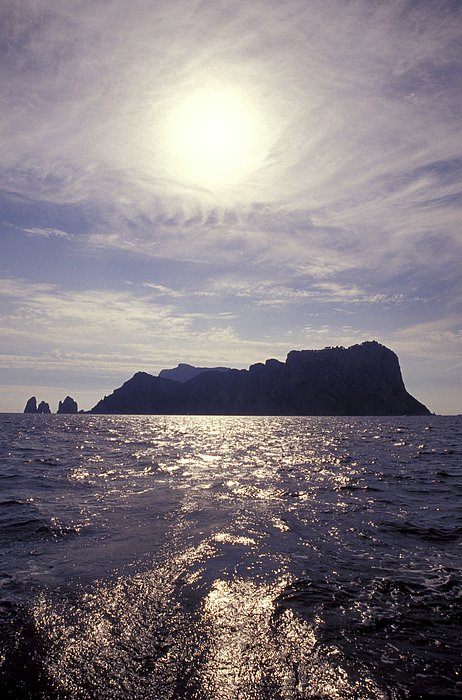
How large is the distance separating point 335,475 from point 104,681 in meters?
21.7

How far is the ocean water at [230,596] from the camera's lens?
18.9 feet

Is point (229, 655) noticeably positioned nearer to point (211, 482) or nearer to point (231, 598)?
point (231, 598)

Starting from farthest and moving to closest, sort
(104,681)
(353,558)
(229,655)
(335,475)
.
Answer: (335,475)
(353,558)
(229,655)
(104,681)

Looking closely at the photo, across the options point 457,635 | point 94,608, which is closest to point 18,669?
point 94,608

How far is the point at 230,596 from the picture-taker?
27.9ft

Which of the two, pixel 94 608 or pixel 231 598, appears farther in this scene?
pixel 231 598

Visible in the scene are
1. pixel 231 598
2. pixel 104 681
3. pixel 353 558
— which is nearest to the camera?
pixel 104 681

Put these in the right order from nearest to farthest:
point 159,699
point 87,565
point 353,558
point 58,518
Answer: point 159,699 < point 87,565 < point 353,558 < point 58,518

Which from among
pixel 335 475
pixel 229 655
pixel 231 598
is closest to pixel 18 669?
pixel 229 655

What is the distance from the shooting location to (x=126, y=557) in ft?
34.9

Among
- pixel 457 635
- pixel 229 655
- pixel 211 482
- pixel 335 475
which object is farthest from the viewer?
pixel 335 475

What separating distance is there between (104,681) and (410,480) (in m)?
22.2

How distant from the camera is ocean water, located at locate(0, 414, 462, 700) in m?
5.77

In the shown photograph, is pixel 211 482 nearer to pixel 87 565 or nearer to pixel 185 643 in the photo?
pixel 87 565
